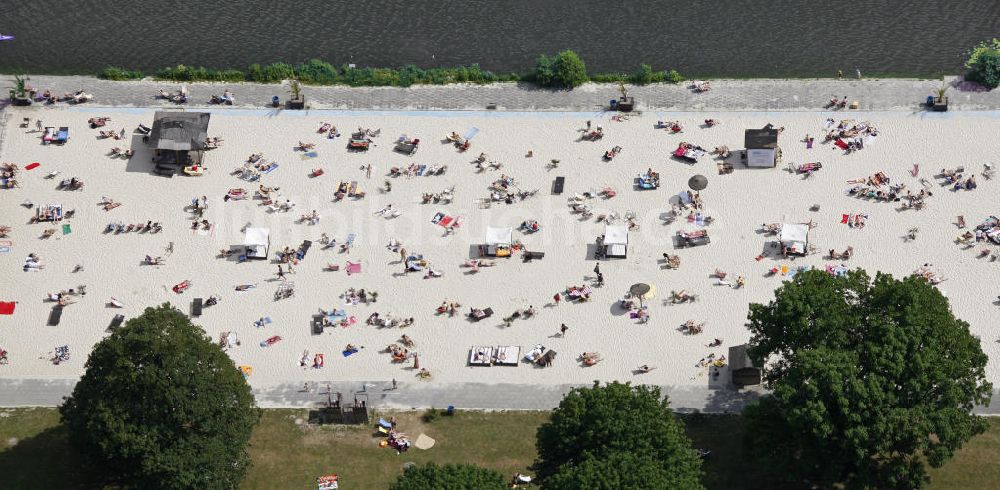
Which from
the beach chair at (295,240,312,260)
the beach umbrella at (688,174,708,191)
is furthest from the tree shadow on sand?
the beach umbrella at (688,174,708,191)

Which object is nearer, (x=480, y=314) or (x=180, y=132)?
(x=480, y=314)

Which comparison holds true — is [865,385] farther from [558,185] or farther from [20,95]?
[20,95]

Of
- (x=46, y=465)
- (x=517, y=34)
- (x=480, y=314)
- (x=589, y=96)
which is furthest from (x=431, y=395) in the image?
(x=517, y=34)

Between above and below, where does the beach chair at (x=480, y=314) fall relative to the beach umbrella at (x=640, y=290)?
below

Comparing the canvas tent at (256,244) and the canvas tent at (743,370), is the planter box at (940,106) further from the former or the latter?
the canvas tent at (256,244)

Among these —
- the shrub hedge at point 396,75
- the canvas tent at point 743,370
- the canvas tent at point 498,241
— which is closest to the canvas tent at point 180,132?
the shrub hedge at point 396,75

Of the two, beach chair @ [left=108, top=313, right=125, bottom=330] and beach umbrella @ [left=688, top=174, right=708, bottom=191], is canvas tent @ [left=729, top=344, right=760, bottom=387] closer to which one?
beach umbrella @ [left=688, top=174, right=708, bottom=191]

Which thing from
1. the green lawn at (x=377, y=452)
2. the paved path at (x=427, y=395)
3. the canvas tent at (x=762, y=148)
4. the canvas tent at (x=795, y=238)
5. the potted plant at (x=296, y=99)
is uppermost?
the potted plant at (x=296, y=99)
